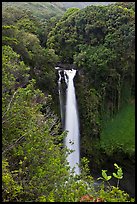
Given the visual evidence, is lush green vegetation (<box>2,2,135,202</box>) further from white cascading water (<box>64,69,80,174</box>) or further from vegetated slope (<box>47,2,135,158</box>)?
white cascading water (<box>64,69,80,174</box>)

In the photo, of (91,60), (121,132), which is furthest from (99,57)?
(121,132)

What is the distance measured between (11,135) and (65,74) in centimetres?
1360

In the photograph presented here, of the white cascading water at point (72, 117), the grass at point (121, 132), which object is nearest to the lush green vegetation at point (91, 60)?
the grass at point (121, 132)

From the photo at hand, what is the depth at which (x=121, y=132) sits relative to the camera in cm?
2247

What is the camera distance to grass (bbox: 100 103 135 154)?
21453mm

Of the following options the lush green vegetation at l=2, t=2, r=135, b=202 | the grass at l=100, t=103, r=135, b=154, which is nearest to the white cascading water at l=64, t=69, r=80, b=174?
the lush green vegetation at l=2, t=2, r=135, b=202

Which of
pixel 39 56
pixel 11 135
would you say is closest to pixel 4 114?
pixel 11 135

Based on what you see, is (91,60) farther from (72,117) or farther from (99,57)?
(72,117)

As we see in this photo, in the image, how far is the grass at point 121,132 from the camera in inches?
845

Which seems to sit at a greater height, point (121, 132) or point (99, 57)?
point (99, 57)

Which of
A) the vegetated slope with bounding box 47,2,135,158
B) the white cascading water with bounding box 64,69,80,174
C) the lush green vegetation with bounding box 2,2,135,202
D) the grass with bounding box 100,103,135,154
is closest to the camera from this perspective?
the lush green vegetation with bounding box 2,2,135,202

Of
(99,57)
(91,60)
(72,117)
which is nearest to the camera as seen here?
(72,117)

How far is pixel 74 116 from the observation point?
21.5m

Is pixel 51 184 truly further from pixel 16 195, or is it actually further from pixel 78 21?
pixel 78 21
